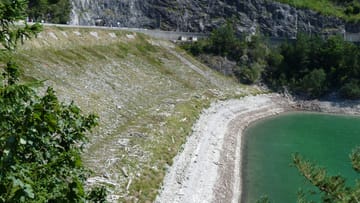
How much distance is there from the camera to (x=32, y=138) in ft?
25.9

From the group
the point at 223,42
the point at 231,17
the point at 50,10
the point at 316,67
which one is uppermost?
the point at 50,10

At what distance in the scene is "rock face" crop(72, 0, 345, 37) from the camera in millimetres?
108062

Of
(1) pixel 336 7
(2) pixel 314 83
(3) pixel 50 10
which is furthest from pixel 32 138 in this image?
(1) pixel 336 7

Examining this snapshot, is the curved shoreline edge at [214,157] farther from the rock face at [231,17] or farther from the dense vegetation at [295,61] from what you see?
the rock face at [231,17]

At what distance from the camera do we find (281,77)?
89438 millimetres

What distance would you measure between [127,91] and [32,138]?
47880mm

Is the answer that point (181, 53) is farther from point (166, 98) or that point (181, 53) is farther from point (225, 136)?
point (225, 136)

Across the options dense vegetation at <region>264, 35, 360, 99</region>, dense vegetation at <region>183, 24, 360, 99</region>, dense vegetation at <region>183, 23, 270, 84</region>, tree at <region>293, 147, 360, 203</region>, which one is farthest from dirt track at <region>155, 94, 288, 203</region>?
dense vegetation at <region>183, 23, 270, 84</region>

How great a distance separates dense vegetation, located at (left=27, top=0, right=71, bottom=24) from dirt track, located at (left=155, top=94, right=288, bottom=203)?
34658 mm

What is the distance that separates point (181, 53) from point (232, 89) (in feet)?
52.8

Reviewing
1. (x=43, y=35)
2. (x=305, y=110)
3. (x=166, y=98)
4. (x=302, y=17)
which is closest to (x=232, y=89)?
(x=305, y=110)

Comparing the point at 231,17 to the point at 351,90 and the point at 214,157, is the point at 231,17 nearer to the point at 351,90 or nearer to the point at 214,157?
the point at 351,90

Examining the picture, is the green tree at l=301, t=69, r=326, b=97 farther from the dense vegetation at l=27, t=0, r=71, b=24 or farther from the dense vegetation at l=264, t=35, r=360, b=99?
the dense vegetation at l=27, t=0, r=71, b=24

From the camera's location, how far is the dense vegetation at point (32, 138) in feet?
24.6
